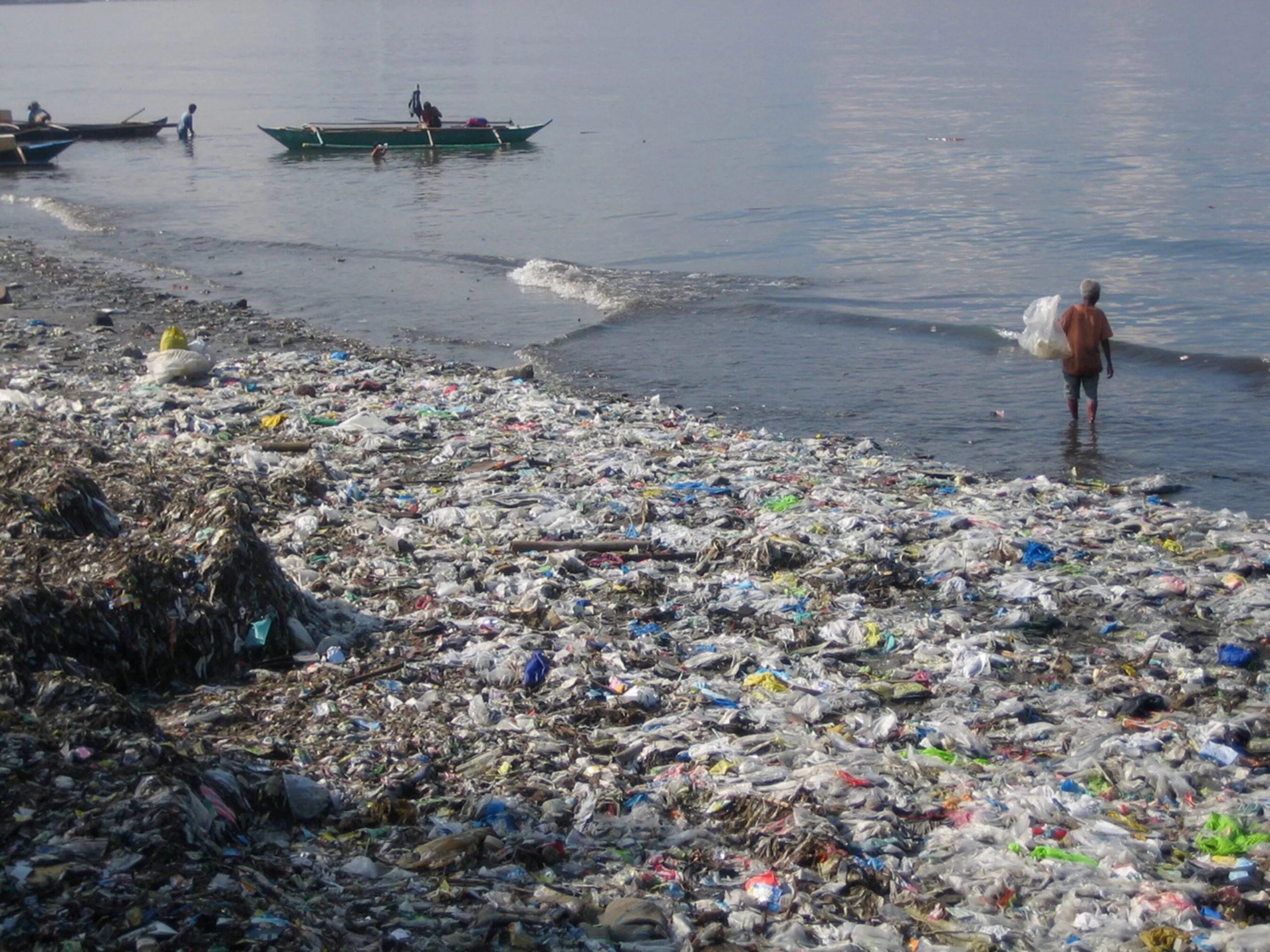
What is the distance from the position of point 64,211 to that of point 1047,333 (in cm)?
2540

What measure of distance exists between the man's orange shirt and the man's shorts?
88mm

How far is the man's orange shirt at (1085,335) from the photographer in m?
12.0

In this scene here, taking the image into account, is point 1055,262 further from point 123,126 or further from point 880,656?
point 123,126

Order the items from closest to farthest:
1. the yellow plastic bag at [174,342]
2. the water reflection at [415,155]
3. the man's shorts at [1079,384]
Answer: the man's shorts at [1079,384]
the yellow plastic bag at [174,342]
the water reflection at [415,155]

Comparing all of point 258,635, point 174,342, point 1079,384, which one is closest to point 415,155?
point 174,342

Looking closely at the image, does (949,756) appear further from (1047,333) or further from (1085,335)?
(1085,335)

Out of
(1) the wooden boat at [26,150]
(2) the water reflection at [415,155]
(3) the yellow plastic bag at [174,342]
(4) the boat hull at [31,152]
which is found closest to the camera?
(3) the yellow plastic bag at [174,342]

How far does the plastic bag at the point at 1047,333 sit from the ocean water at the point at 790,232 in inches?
42.6

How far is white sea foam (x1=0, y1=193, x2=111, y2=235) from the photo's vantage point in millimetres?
27281

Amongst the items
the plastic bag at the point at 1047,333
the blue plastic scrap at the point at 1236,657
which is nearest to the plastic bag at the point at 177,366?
the plastic bag at the point at 1047,333

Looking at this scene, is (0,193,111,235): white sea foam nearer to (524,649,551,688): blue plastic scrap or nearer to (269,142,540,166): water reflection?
(269,142,540,166): water reflection

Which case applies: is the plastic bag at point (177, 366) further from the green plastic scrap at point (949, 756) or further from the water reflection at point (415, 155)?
the water reflection at point (415, 155)

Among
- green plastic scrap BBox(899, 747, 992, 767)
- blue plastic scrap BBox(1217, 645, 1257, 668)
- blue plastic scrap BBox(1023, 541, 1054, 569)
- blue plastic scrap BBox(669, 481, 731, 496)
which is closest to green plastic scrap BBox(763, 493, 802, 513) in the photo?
blue plastic scrap BBox(669, 481, 731, 496)

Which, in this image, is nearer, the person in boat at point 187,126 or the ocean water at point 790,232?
the ocean water at point 790,232
